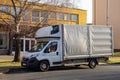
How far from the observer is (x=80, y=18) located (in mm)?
61625

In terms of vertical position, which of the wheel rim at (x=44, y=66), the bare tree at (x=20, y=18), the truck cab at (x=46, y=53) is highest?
the bare tree at (x=20, y=18)

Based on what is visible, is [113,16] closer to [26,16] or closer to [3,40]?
[3,40]

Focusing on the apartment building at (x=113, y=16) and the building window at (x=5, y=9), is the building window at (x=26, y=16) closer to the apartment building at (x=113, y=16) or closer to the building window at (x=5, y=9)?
the building window at (x=5, y=9)

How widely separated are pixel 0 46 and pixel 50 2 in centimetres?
2284

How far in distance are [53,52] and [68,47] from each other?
115cm

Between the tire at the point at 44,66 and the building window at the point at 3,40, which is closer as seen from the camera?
the tire at the point at 44,66

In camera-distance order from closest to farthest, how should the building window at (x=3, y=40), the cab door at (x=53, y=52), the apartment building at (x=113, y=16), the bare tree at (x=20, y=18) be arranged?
the cab door at (x=53, y=52), the bare tree at (x=20, y=18), the building window at (x=3, y=40), the apartment building at (x=113, y=16)

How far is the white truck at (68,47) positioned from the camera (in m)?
23.4

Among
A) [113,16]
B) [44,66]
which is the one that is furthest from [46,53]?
[113,16]

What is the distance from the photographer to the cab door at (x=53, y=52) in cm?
2356

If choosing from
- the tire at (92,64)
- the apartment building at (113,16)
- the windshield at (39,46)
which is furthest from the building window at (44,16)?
the apartment building at (113,16)

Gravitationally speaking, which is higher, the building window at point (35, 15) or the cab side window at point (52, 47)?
the building window at point (35, 15)

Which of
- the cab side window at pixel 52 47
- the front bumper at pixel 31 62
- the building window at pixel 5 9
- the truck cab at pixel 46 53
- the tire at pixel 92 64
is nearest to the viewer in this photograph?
the front bumper at pixel 31 62

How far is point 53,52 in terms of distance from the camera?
2375 centimetres
